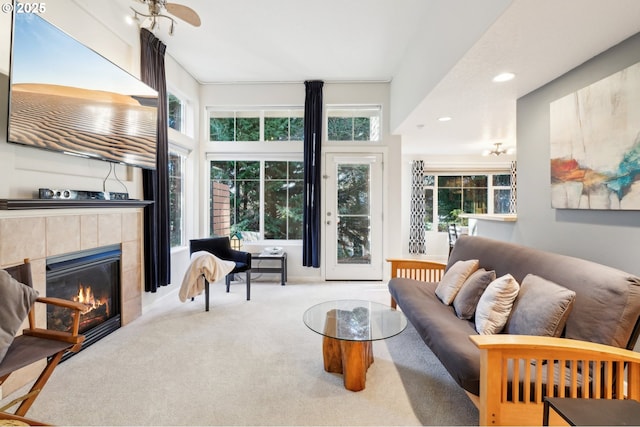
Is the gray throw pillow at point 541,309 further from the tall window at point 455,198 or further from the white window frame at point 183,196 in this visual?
the tall window at point 455,198

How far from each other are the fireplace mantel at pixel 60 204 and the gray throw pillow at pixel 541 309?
303cm

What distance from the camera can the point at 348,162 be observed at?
4496 mm

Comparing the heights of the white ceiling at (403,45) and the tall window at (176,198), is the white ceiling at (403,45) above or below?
above

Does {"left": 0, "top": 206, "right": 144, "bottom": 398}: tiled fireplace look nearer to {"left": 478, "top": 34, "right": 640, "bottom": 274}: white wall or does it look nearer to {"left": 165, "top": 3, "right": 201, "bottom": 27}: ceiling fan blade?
{"left": 165, "top": 3, "right": 201, "bottom": 27}: ceiling fan blade

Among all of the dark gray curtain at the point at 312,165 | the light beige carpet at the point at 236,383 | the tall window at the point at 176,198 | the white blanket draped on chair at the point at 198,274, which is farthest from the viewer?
the dark gray curtain at the point at 312,165

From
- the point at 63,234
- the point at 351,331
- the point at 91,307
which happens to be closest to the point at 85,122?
the point at 63,234

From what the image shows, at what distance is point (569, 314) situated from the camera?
4.96 ft

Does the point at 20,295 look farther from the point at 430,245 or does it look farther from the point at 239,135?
the point at 430,245

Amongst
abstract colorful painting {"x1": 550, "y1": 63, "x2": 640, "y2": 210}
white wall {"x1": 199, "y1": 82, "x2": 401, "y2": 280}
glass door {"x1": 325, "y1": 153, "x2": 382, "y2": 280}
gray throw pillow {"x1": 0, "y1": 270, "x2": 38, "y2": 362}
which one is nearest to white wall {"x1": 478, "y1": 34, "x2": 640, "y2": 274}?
abstract colorful painting {"x1": 550, "y1": 63, "x2": 640, "y2": 210}

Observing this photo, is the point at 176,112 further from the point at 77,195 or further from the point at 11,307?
the point at 11,307

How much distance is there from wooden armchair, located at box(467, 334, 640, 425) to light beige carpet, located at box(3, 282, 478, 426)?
0.39m

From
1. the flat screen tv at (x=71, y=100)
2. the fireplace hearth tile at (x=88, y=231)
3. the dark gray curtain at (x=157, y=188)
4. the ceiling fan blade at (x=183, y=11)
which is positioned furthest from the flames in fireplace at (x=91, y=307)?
the ceiling fan blade at (x=183, y=11)

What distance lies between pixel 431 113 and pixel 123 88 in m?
3.15

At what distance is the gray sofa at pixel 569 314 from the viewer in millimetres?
1338
